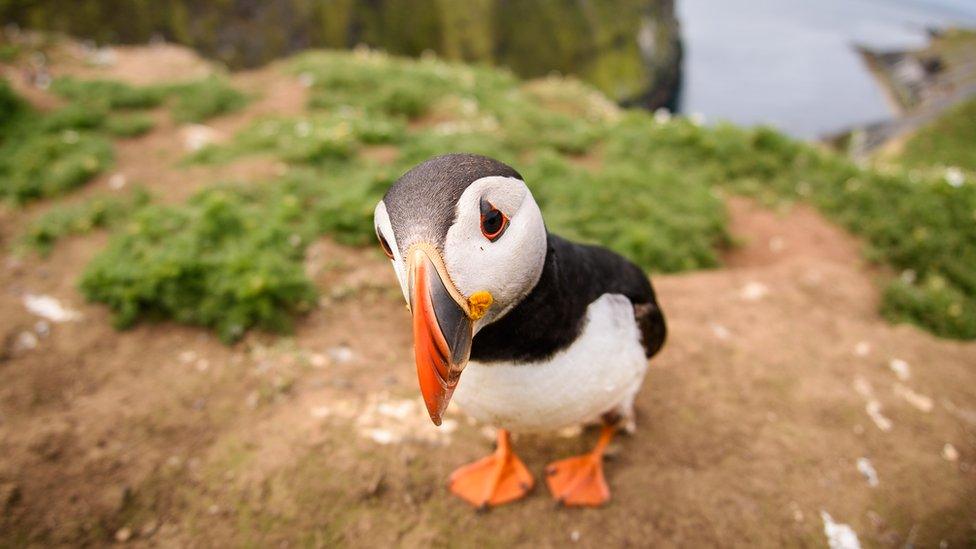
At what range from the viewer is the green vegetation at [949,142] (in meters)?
12.4

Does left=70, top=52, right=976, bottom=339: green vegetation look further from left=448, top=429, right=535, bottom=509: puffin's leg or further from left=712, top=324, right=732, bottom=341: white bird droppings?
left=448, top=429, right=535, bottom=509: puffin's leg

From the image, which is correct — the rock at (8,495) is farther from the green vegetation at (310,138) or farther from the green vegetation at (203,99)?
the green vegetation at (203,99)

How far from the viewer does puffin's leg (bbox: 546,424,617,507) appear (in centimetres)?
271

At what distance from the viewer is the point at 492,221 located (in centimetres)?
161

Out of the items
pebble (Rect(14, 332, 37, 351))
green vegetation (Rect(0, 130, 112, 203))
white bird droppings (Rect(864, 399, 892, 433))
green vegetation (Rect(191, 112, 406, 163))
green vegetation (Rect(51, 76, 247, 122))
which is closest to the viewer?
white bird droppings (Rect(864, 399, 892, 433))

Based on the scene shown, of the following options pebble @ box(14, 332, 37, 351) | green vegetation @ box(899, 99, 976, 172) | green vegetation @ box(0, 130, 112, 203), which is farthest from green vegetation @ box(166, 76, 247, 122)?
green vegetation @ box(899, 99, 976, 172)

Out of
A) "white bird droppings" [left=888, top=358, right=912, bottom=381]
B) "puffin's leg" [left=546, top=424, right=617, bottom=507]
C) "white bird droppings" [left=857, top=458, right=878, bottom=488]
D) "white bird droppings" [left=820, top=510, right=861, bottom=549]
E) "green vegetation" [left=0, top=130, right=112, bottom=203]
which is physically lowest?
"white bird droppings" [left=888, top=358, right=912, bottom=381]

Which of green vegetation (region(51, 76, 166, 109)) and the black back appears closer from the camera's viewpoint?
the black back

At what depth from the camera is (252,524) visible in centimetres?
262

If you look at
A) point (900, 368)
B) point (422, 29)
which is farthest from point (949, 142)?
point (422, 29)

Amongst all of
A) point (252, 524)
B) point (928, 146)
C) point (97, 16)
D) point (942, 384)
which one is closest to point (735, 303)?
point (942, 384)

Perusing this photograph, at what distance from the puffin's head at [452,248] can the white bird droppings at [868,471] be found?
2.57 metres

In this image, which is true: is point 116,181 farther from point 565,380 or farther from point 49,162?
point 565,380

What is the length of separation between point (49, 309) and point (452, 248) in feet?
12.6
